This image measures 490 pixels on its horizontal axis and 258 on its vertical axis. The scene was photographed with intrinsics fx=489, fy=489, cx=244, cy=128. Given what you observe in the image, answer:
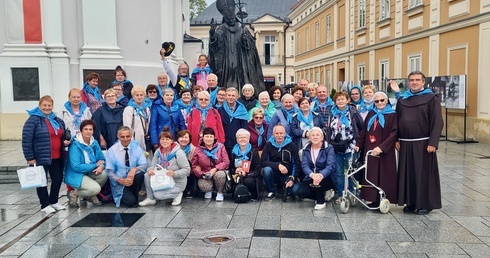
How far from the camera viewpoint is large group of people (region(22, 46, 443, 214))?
6.38m

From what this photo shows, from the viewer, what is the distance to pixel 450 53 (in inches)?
649

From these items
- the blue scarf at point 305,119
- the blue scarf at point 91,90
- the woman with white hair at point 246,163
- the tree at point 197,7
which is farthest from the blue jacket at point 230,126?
the tree at point 197,7

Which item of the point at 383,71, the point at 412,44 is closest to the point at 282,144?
the point at 412,44

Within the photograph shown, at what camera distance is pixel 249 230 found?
5.64 meters

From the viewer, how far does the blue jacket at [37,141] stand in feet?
20.7

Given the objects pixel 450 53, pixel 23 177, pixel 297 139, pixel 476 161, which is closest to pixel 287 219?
pixel 297 139

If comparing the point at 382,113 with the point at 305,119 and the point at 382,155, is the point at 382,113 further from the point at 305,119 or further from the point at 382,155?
the point at 305,119

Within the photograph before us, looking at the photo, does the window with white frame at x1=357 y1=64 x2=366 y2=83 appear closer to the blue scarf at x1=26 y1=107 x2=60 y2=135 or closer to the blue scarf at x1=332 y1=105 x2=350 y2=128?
the blue scarf at x1=332 y1=105 x2=350 y2=128

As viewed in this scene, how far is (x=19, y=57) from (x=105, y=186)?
21.8 feet

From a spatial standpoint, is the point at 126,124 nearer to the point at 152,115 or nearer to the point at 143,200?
the point at 152,115

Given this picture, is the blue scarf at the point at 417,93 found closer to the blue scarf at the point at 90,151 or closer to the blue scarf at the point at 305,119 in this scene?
the blue scarf at the point at 305,119

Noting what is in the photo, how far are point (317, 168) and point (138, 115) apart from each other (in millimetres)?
2823

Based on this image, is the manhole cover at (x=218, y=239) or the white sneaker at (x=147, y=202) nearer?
the manhole cover at (x=218, y=239)

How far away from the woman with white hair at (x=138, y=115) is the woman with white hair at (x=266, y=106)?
5.40 feet
